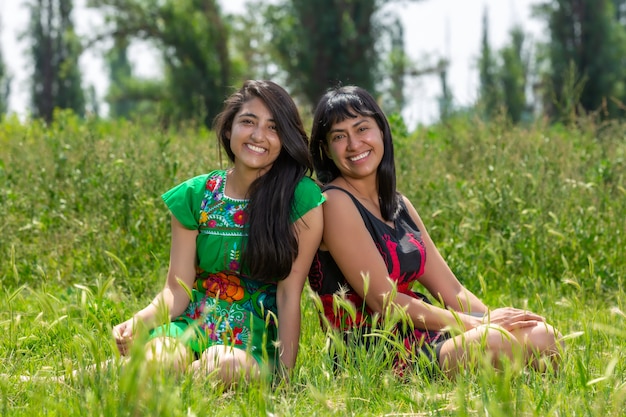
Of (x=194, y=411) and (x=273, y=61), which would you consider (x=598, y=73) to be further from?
(x=194, y=411)

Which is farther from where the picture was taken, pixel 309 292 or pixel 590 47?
pixel 590 47

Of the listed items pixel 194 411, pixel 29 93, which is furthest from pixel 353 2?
pixel 194 411

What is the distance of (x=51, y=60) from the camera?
85.5 ft

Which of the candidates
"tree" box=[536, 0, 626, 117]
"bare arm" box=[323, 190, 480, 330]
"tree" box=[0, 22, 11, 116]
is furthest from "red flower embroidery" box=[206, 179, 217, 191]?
"tree" box=[0, 22, 11, 116]

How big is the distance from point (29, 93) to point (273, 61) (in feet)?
40.0

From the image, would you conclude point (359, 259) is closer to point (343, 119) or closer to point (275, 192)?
point (275, 192)

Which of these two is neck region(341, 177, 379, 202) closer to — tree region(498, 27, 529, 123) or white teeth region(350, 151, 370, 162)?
white teeth region(350, 151, 370, 162)

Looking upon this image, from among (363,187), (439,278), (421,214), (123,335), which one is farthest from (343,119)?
(421,214)

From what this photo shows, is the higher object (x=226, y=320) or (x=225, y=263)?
(x=225, y=263)

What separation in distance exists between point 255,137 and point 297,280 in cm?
62

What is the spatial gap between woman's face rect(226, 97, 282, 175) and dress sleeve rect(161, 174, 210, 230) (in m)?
0.25

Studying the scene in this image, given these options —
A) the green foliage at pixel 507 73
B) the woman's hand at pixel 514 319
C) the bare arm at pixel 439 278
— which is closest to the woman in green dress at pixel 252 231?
the bare arm at pixel 439 278

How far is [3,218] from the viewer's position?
187 inches

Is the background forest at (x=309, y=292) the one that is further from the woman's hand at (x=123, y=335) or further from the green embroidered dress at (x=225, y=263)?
the green embroidered dress at (x=225, y=263)
